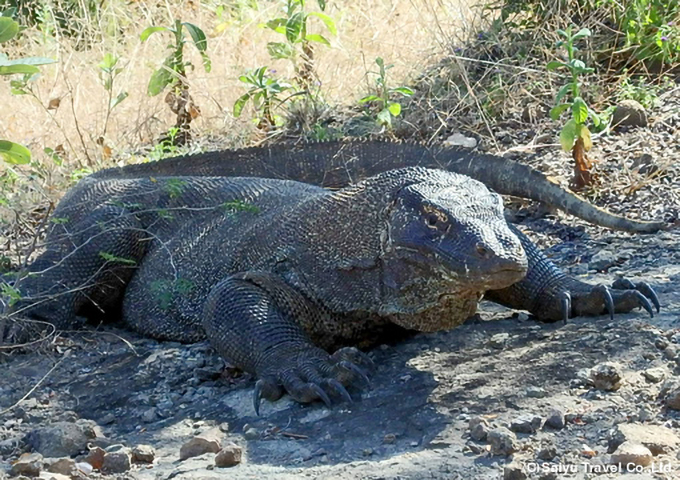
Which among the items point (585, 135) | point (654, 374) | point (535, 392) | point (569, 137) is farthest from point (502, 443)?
point (585, 135)

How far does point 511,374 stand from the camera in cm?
390

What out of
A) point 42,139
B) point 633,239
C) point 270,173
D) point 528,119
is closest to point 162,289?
point 270,173

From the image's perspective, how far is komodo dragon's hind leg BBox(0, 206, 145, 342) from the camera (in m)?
5.41

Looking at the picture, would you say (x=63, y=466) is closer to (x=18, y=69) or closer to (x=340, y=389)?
(x=340, y=389)

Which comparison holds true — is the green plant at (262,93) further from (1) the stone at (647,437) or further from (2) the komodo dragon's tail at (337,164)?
(1) the stone at (647,437)

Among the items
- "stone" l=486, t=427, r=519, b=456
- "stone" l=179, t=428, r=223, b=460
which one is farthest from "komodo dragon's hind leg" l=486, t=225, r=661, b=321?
"stone" l=179, t=428, r=223, b=460

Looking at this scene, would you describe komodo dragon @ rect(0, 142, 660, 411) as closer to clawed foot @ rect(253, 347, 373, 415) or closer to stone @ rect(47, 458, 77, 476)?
clawed foot @ rect(253, 347, 373, 415)

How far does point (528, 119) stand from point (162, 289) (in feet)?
10.8

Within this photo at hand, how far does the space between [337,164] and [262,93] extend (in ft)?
5.37

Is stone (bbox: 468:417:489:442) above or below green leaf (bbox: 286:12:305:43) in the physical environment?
below

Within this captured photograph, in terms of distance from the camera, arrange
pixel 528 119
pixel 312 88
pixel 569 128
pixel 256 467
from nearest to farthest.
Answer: pixel 256 467 < pixel 569 128 < pixel 528 119 < pixel 312 88

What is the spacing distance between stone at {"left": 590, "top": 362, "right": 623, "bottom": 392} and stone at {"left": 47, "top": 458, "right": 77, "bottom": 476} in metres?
1.82

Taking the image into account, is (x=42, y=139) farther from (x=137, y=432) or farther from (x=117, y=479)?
(x=117, y=479)

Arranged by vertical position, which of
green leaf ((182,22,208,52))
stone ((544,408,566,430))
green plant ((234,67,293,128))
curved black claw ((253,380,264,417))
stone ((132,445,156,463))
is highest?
green leaf ((182,22,208,52))
